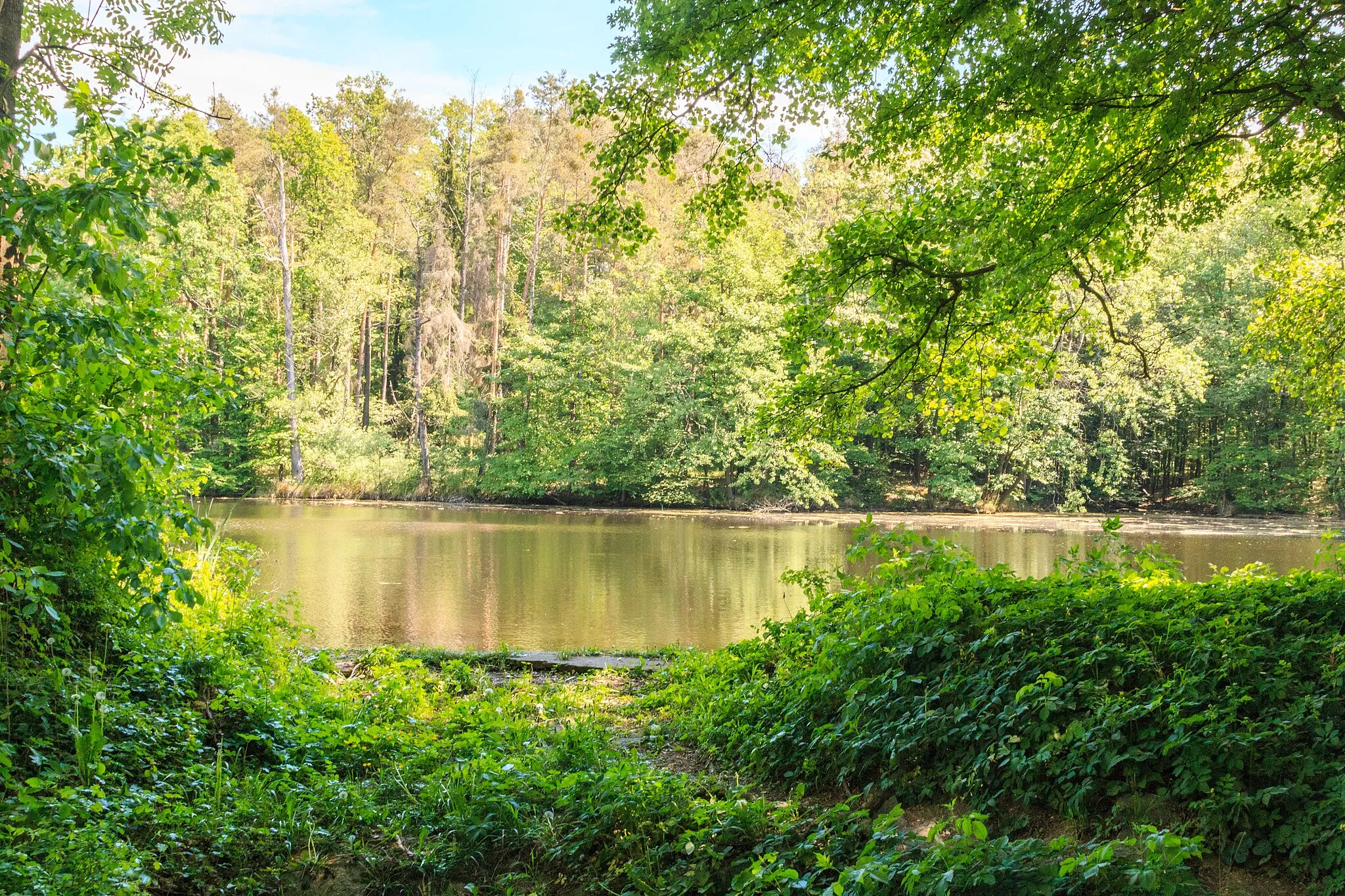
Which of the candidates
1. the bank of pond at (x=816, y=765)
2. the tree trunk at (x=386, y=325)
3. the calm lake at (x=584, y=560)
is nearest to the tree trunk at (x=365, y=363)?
the tree trunk at (x=386, y=325)

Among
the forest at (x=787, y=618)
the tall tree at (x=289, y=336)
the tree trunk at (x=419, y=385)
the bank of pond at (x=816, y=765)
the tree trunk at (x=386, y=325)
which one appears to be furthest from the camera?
the tree trunk at (x=386, y=325)

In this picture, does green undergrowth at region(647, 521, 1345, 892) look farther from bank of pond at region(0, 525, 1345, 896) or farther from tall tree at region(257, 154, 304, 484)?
tall tree at region(257, 154, 304, 484)

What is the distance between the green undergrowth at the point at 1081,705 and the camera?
9.68ft

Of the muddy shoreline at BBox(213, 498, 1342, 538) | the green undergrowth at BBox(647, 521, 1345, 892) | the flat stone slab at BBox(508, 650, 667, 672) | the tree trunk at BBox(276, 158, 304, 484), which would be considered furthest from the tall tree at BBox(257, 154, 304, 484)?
the green undergrowth at BBox(647, 521, 1345, 892)

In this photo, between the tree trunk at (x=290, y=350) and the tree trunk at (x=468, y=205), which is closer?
the tree trunk at (x=290, y=350)

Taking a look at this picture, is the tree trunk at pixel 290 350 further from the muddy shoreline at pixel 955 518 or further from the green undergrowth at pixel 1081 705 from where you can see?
the green undergrowth at pixel 1081 705

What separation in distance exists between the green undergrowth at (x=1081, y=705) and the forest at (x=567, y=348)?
823 inches

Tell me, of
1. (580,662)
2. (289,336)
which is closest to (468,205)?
(289,336)

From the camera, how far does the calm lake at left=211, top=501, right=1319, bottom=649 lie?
11.0 metres

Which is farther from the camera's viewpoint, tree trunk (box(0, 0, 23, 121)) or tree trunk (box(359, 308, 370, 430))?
tree trunk (box(359, 308, 370, 430))

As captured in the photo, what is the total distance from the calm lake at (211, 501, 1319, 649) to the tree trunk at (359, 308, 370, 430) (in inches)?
346

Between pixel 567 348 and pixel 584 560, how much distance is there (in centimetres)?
Result: 1721

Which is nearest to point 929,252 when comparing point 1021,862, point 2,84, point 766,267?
point 1021,862

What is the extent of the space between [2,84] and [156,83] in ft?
7.92
